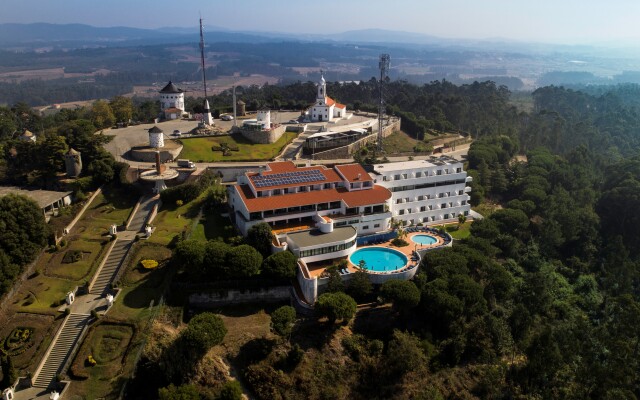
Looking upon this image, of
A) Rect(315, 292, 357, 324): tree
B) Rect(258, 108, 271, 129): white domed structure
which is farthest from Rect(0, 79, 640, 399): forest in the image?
Rect(258, 108, 271, 129): white domed structure

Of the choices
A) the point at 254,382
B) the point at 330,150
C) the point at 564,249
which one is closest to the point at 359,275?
the point at 254,382

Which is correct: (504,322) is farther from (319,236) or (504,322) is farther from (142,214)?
(142,214)

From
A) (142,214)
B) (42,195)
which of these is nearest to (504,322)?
(142,214)

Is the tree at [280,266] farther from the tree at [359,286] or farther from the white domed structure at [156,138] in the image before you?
the white domed structure at [156,138]

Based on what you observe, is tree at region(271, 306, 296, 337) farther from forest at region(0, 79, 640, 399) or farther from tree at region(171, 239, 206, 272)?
tree at region(171, 239, 206, 272)

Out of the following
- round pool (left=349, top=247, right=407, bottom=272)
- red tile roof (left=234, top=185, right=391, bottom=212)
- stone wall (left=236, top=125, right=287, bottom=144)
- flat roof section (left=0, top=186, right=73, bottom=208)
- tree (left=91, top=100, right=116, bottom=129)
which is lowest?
round pool (left=349, top=247, right=407, bottom=272)

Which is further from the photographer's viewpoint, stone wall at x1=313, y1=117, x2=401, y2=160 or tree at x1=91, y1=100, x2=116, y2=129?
tree at x1=91, y1=100, x2=116, y2=129

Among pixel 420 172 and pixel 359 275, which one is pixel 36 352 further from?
pixel 420 172
